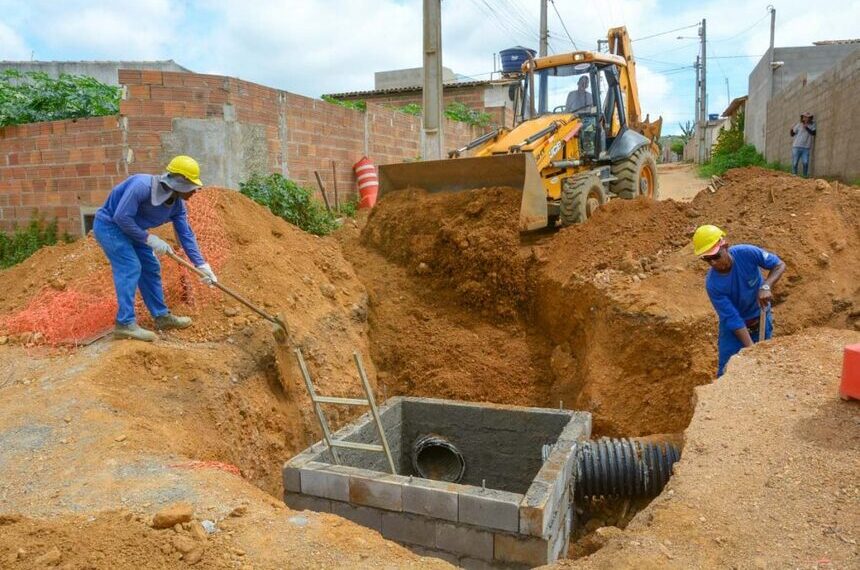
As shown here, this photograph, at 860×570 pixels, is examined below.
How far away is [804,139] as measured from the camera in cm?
1151

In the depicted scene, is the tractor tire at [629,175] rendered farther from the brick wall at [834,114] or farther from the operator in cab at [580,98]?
the brick wall at [834,114]

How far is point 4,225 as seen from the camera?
28.9ft

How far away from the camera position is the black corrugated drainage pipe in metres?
4.41

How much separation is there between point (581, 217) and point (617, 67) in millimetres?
2537

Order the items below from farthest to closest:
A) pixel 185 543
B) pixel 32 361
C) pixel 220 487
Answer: pixel 32 361, pixel 220 487, pixel 185 543

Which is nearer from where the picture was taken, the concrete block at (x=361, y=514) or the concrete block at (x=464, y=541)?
the concrete block at (x=464, y=541)

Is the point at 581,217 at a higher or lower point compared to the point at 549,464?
higher

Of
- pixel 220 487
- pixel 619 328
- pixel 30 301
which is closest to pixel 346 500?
pixel 220 487

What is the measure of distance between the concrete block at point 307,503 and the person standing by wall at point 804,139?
11072mm

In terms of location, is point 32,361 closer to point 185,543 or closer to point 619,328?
point 185,543

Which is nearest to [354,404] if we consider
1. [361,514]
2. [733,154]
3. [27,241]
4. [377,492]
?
[377,492]

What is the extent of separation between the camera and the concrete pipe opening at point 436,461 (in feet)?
19.4

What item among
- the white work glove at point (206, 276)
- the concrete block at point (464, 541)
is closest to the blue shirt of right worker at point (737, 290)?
the concrete block at point (464, 541)

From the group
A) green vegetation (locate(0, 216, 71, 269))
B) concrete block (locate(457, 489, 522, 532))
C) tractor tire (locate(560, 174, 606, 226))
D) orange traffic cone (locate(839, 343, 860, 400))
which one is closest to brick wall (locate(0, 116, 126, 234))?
green vegetation (locate(0, 216, 71, 269))
